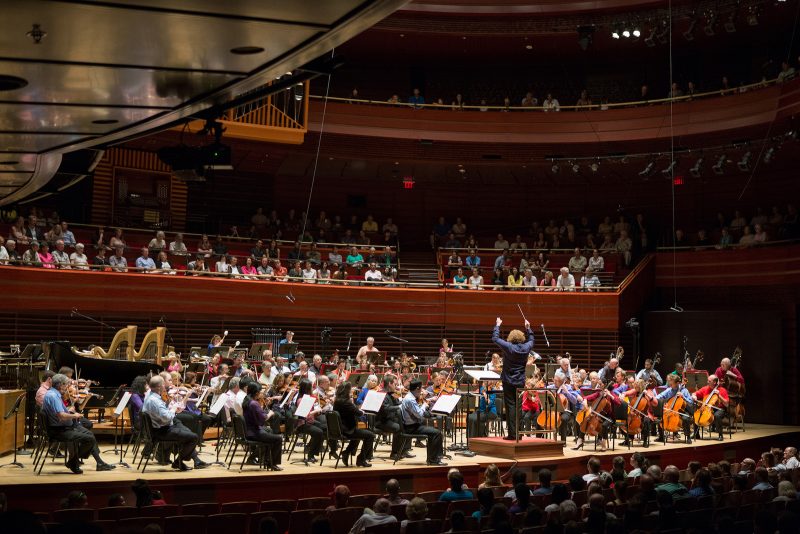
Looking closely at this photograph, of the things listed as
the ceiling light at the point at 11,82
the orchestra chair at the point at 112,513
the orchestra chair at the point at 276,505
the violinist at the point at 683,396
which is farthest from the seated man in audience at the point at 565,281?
the ceiling light at the point at 11,82

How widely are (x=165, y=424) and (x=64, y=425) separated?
3.82ft

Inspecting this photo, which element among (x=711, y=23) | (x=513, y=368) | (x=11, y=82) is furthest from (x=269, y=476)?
(x=711, y=23)

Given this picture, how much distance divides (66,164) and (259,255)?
12.3 m

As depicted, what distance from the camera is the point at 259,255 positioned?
20.9 metres

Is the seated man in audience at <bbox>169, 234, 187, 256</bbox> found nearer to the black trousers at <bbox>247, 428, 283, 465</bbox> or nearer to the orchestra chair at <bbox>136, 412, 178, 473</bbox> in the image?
the orchestra chair at <bbox>136, 412, 178, 473</bbox>

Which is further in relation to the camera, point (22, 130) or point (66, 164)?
point (66, 164)

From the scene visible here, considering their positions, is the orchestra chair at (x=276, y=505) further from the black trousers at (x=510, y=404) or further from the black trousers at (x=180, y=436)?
the black trousers at (x=510, y=404)

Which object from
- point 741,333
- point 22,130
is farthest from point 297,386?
point 741,333

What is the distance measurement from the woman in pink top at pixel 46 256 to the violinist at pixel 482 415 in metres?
9.26

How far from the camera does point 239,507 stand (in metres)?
7.45

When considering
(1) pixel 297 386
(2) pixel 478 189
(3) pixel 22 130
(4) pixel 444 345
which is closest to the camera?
(3) pixel 22 130

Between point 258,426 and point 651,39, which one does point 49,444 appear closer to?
point 258,426

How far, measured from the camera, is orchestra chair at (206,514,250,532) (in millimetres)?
6770

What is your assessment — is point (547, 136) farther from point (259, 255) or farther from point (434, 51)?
point (259, 255)
